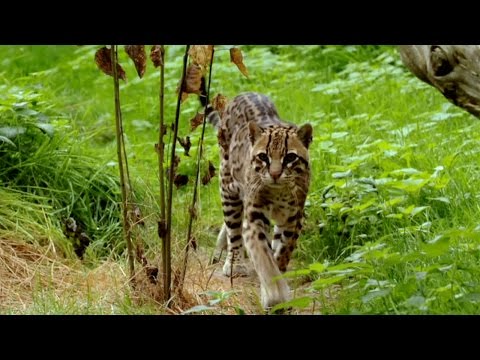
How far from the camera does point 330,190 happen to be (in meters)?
7.91

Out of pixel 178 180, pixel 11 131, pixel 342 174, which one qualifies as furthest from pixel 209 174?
pixel 11 131

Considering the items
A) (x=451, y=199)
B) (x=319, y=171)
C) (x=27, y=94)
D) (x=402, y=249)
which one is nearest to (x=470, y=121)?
(x=319, y=171)

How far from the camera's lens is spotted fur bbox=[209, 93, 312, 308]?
6469 mm

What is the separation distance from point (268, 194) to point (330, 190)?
1251 millimetres

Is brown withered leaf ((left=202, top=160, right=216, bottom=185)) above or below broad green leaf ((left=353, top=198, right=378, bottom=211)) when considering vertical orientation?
above

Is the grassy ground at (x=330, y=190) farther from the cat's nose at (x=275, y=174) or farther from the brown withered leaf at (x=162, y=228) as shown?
the cat's nose at (x=275, y=174)

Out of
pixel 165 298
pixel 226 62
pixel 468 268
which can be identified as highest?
pixel 468 268

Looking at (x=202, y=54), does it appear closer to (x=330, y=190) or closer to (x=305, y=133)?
(x=305, y=133)

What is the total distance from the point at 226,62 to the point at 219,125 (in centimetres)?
450

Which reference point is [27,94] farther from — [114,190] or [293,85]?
[293,85]

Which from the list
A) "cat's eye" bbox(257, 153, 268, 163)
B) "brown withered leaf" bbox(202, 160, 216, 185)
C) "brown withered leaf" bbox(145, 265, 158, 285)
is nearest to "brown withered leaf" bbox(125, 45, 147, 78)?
"brown withered leaf" bbox(202, 160, 216, 185)

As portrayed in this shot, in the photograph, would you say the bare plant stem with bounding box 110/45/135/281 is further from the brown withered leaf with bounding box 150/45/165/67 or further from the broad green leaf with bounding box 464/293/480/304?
the broad green leaf with bounding box 464/293/480/304

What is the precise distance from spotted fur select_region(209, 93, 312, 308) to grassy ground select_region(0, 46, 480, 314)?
0.87ft
